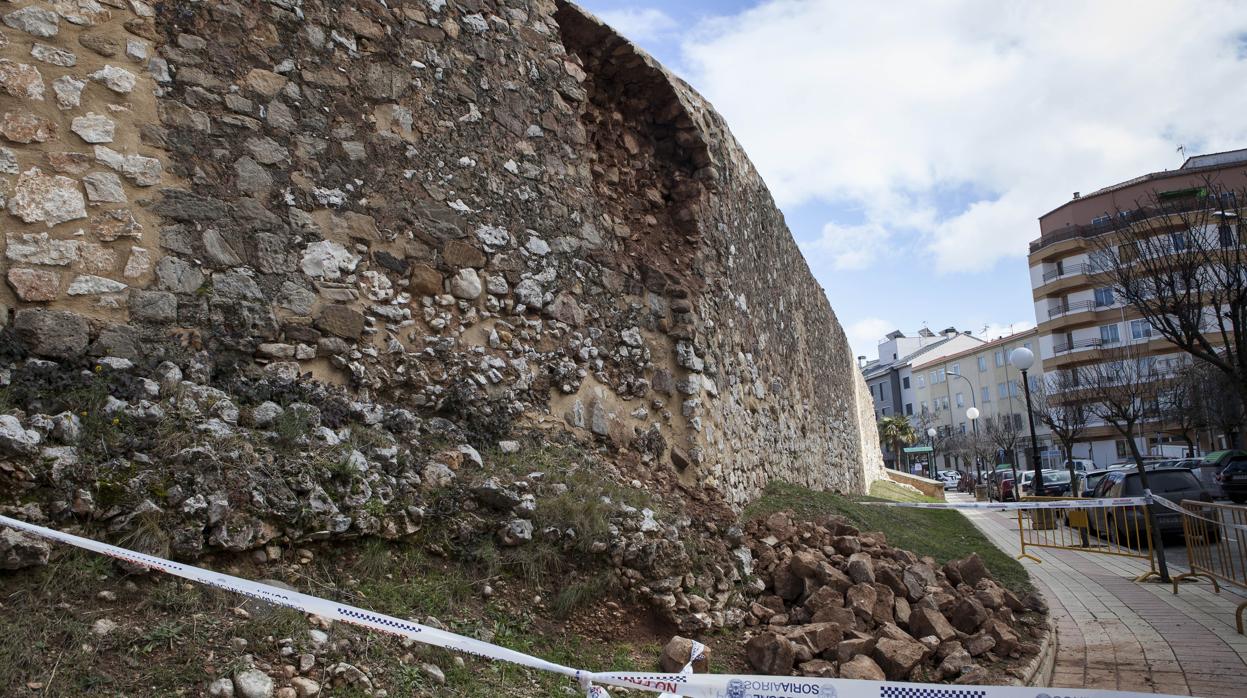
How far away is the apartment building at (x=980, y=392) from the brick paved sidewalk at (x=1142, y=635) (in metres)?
41.1

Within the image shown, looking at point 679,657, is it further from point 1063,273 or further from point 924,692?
point 1063,273

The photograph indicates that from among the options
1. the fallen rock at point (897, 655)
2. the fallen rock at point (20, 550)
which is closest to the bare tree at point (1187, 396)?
the fallen rock at point (897, 655)

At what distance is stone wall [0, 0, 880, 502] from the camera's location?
462cm

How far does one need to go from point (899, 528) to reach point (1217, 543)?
3.08 m

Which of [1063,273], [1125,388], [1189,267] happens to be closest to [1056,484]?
[1125,388]

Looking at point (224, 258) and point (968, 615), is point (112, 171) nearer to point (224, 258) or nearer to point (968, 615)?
point (224, 258)

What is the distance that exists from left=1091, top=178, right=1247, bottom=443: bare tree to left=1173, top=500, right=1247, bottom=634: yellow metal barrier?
5206 mm

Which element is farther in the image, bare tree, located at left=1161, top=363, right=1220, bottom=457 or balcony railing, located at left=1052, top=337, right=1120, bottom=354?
balcony railing, located at left=1052, top=337, right=1120, bottom=354

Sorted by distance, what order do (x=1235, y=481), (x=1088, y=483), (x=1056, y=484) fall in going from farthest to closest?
1. (x=1056, y=484)
2. (x=1088, y=483)
3. (x=1235, y=481)

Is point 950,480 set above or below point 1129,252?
below

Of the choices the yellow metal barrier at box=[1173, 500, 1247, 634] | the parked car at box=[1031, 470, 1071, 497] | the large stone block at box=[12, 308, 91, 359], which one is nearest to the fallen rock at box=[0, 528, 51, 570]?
the large stone block at box=[12, 308, 91, 359]

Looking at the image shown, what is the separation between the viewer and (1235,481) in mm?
17703

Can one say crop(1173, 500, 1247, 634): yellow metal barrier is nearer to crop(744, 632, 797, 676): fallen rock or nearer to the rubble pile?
the rubble pile

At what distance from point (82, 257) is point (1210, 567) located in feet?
29.8
